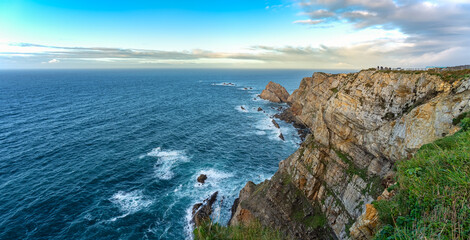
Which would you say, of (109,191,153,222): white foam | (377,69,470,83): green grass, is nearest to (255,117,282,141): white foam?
(109,191,153,222): white foam

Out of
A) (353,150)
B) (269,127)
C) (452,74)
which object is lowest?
(269,127)

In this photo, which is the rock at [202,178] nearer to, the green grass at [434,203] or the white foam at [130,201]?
the white foam at [130,201]

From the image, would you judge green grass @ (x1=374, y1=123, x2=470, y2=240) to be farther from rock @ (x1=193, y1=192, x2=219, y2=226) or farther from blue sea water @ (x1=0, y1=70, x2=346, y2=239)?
rock @ (x1=193, y1=192, x2=219, y2=226)

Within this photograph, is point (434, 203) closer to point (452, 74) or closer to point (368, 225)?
point (368, 225)

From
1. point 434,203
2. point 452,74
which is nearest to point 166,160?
point 434,203

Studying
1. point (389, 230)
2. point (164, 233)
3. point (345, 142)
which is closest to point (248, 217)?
point (164, 233)

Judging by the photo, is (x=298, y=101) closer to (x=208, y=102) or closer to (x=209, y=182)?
(x=208, y=102)

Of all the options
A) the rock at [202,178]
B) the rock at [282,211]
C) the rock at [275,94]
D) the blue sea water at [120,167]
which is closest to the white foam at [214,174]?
the blue sea water at [120,167]
